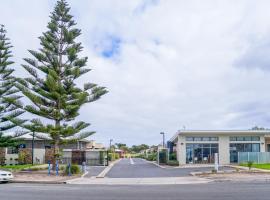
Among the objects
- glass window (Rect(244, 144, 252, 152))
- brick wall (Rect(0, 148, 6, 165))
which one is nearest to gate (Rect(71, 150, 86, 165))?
brick wall (Rect(0, 148, 6, 165))

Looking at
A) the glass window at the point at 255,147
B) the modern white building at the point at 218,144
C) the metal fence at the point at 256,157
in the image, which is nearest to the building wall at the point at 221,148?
the modern white building at the point at 218,144

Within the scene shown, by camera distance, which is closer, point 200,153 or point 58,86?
point 58,86

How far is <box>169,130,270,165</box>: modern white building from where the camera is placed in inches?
1956

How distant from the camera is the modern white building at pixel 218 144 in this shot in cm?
4969

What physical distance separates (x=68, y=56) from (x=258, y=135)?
25.7m

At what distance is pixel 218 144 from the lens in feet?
165

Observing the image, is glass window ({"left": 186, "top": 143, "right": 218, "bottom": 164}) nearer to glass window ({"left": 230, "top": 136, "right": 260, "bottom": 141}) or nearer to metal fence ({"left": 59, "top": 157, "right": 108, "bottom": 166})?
glass window ({"left": 230, "top": 136, "right": 260, "bottom": 141})

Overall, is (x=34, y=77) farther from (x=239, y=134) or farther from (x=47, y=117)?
(x=239, y=134)

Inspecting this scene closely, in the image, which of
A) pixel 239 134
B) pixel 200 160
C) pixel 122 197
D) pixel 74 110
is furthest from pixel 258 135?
pixel 122 197

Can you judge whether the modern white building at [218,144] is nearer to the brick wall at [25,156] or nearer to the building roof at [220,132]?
the building roof at [220,132]

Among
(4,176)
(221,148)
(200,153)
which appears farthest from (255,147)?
(4,176)

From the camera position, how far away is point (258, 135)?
166 feet

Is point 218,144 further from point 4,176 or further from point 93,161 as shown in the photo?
point 4,176

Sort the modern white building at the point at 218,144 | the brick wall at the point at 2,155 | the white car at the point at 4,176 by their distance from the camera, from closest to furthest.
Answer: the white car at the point at 4,176 → the modern white building at the point at 218,144 → the brick wall at the point at 2,155
